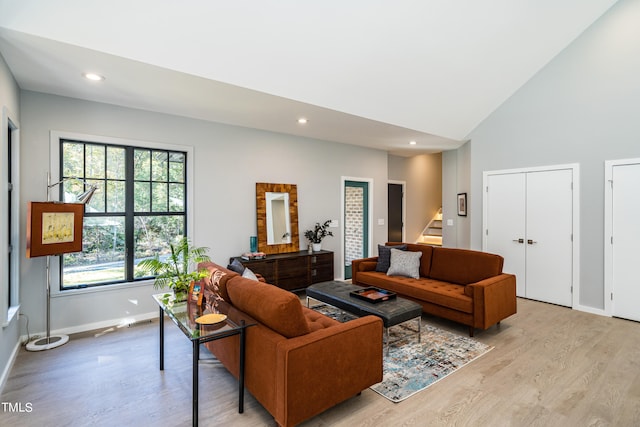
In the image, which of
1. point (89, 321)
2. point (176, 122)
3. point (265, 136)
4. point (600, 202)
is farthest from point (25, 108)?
point (600, 202)

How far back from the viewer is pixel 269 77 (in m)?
3.32

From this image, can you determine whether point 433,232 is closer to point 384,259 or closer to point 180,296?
point 384,259

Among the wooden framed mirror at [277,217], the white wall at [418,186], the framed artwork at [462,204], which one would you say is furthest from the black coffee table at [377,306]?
the white wall at [418,186]

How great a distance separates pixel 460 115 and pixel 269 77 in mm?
3405

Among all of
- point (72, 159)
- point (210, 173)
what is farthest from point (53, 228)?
point (210, 173)

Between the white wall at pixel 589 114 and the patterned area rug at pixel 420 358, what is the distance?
8.32 ft

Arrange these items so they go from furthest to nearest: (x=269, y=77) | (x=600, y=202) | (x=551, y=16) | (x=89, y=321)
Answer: (x=600, y=202) < (x=551, y=16) < (x=89, y=321) < (x=269, y=77)

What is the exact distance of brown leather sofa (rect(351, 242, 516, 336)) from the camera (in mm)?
3498

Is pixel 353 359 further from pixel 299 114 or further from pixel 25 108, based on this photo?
pixel 25 108

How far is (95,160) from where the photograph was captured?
3.80 m

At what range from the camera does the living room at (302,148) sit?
3455mm

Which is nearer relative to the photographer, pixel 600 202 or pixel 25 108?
pixel 25 108

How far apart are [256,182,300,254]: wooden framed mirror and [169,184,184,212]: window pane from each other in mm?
1110

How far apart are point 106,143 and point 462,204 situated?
588cm
